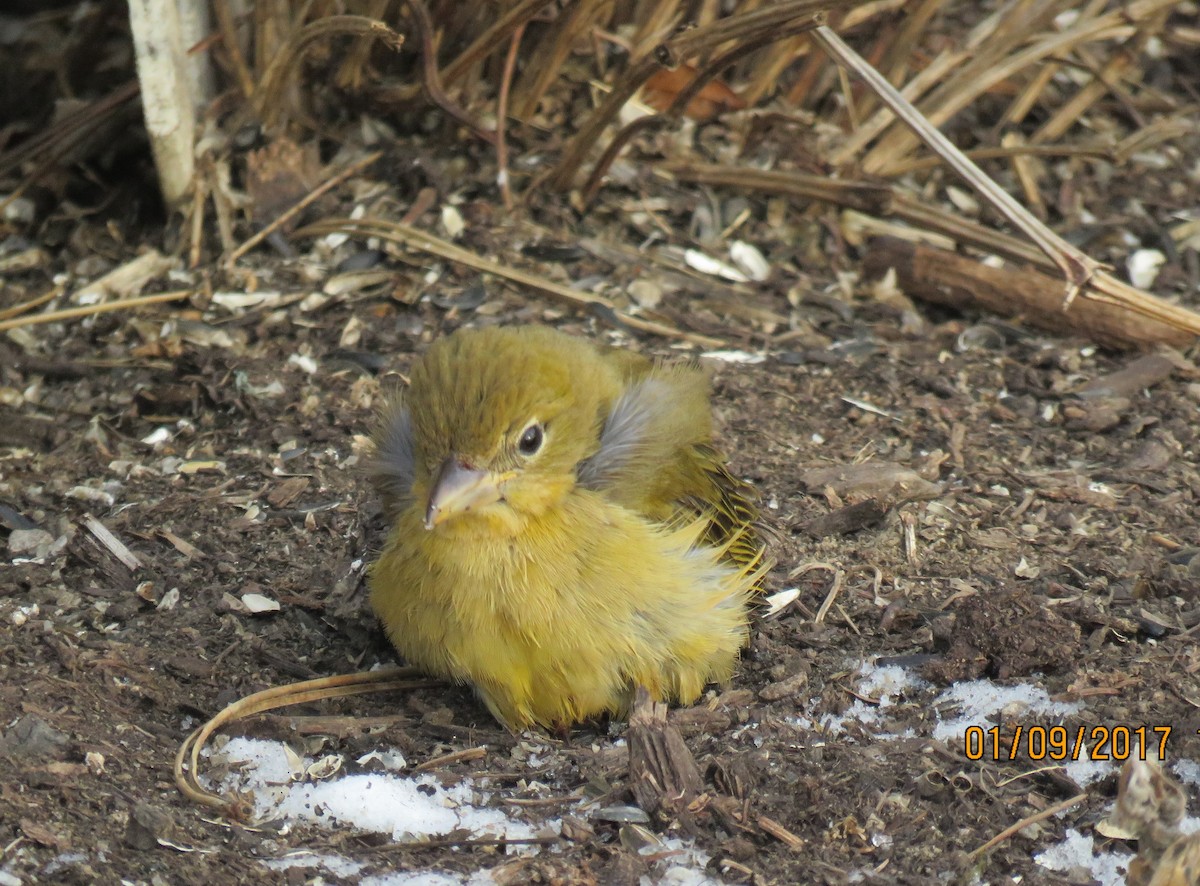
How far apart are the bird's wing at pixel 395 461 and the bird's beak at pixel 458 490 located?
0.37 m

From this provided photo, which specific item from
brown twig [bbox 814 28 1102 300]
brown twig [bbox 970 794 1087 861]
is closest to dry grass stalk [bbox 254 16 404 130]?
brown twig [bbox 814 28 1102 300]

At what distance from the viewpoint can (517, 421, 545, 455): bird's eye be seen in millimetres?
4066

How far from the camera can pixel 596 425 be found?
14.2ft

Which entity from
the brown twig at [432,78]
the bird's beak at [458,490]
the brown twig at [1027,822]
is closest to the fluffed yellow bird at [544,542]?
the bird's beak at [458,490]

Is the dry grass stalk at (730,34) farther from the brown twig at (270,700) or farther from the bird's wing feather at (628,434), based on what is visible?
the brown twig at (270,700)

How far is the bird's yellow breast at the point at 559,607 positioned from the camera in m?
4.09

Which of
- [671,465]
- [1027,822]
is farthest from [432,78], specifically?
[1027,822]

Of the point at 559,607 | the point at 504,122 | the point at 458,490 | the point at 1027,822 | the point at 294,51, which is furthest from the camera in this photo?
the point at 504,122

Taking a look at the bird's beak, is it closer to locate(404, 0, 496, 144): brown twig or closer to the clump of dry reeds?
the clump of dry reeds

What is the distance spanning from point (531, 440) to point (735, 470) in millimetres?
1537

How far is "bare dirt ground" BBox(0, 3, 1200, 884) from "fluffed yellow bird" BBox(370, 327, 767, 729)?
0.70 ft

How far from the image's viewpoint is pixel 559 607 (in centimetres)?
409

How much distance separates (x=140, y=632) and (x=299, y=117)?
9.31 feet

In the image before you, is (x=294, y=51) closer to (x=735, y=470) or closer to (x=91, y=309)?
(x=91, y=309)
